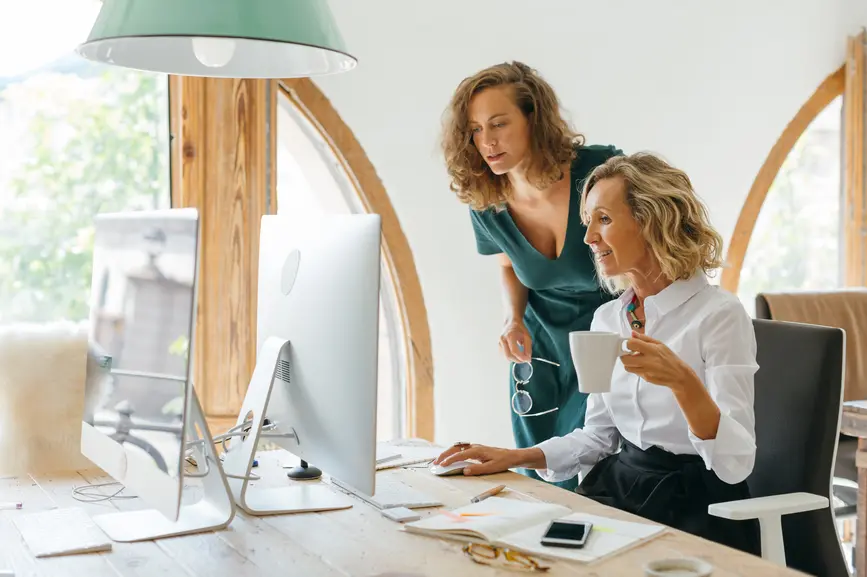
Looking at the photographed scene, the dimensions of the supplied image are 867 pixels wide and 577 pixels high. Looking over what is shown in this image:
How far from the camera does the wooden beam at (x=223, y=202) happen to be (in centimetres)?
284

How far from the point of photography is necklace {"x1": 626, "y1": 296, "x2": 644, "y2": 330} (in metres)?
1.81

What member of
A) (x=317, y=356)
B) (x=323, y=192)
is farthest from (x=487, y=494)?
(x=323, y=192)

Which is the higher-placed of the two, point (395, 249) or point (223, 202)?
point (223, 202)

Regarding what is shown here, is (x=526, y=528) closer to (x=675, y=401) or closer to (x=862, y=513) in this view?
(x=675, y=401)

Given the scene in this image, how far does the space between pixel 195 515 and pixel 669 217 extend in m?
0.96

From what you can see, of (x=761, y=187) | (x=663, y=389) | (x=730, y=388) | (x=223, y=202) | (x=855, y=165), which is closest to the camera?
(x=730, y=388)

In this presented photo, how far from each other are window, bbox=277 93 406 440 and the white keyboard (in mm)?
1518

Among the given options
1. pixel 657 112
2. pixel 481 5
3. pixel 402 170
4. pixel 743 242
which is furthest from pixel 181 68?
pixel 743 242

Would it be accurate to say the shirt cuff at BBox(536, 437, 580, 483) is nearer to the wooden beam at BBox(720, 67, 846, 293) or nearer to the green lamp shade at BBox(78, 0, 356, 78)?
the green lamp shade at BBox(78, 0, 356, 78)

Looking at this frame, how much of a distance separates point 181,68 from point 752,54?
299cm

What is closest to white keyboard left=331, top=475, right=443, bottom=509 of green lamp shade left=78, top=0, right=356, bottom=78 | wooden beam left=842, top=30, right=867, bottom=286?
green lamp shade left=78, top=0, right=356, bottom=78

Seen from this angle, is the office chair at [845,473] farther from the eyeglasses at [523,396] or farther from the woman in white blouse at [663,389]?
the woman in white blouse at [663,389]

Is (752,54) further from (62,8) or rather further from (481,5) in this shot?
(62,8)

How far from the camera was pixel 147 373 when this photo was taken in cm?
135
